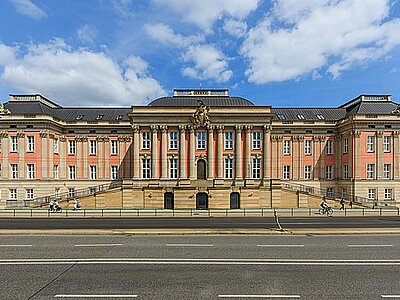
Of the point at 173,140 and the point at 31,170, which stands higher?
the point at 173,140

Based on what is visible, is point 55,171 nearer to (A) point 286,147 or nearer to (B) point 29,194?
(B) point 29,194

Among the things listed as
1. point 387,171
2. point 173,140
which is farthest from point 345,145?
point 173,140

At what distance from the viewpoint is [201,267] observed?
12.7 m

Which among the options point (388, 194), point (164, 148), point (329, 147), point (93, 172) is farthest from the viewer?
point (93, 172)

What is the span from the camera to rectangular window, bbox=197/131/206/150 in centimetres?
5159

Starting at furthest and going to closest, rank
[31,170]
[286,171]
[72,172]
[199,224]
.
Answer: [286,171] → [72,172] → [31,170] → [199,224]

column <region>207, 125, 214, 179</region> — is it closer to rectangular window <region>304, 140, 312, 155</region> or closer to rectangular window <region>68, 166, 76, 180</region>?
rectangular window <region>304, 140, 312, 155</region>

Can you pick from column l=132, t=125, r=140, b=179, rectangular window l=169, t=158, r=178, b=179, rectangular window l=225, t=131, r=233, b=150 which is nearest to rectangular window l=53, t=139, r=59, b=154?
column l=132, t=125, r=140, b=179

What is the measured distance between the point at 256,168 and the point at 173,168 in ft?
47.6

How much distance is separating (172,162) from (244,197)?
13794 millimetres

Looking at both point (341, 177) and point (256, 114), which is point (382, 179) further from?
point (256, 114)

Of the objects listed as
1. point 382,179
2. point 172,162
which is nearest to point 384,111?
point 382,179

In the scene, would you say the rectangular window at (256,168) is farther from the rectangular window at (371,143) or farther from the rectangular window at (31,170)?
the rectangular window at (31,170)

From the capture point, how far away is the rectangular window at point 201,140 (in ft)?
169
